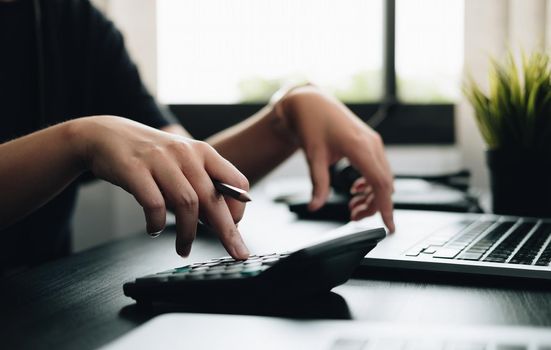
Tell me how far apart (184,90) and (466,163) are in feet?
2.59

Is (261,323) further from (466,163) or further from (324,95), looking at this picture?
(466,163)

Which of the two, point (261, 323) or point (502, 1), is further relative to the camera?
point (502, 1)

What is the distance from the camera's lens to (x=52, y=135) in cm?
59

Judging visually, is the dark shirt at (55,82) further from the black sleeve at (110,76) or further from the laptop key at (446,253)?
the laptop key at (446,253)

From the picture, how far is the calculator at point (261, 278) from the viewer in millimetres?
427

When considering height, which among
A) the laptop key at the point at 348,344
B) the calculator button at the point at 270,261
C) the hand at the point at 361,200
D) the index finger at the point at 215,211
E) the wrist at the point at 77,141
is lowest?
the hand at the point at 361,200

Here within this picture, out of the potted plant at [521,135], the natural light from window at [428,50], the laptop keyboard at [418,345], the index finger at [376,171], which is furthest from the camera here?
the natural light from window at [428,50]

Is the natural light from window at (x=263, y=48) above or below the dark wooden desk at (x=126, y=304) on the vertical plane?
above

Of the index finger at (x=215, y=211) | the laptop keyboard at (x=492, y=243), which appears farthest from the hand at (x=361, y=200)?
the index finger at (x=215, y=211)

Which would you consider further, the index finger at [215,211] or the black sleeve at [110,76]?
the black sleeve at [110,76]

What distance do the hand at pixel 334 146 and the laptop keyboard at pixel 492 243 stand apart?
11 cm

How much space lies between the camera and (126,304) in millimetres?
466

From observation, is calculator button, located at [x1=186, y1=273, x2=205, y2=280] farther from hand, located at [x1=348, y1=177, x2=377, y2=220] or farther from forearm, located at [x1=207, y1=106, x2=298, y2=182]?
forearm, located at [x1=207, y1=106, x2=298, y2=182]

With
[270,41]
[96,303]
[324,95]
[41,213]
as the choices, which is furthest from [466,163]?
[96,303]
